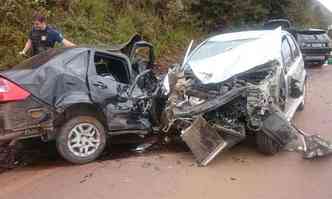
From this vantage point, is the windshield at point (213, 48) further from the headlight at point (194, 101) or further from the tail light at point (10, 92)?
the tail light at point (10, 92)

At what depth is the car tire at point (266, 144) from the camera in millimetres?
6427

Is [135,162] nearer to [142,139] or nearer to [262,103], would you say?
[142,139]

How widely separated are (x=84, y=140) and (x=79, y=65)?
41.0 inches

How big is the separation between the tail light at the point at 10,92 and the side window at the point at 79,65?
78cm

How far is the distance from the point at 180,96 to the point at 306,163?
6.41 feet

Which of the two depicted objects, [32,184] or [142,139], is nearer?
[32,184]

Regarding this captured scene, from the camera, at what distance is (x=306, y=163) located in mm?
6293

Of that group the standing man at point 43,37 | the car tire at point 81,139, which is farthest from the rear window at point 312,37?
the car tire at point 81,139

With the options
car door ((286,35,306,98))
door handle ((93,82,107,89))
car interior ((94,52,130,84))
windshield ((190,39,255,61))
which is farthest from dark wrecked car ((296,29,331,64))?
door handle ((93,82,107,89))

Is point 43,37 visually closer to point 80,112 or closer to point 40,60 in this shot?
point 40,60

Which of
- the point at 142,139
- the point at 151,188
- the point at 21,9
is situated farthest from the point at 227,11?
the point at 151,188

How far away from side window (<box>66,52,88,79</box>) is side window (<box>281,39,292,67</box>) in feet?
10.7

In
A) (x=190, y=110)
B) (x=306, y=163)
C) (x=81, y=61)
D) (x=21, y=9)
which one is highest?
(x=21, y=9)

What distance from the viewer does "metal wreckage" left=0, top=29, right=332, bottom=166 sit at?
5.91 metres
